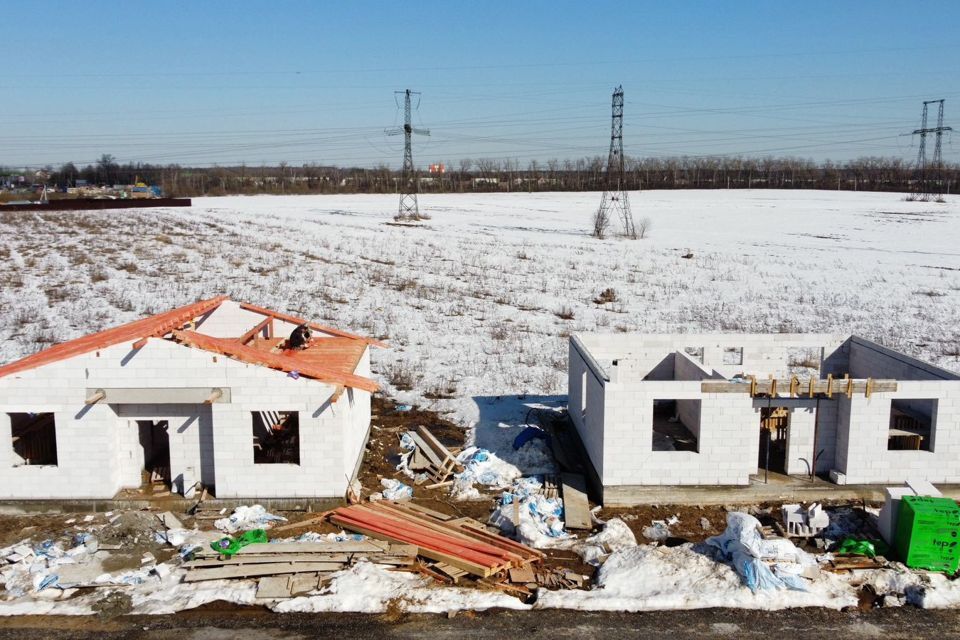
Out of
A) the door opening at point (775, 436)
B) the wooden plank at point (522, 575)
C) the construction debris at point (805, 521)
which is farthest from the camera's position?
the door opening at point (775, 436)

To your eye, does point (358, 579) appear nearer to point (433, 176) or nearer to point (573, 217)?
point (573, 217)

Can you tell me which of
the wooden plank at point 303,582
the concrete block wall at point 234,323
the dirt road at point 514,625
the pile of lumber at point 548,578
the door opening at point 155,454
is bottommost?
the dirt road at point 514,625

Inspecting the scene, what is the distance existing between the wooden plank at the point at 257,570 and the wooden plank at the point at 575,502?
391 cm

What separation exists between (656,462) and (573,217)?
57229 mm

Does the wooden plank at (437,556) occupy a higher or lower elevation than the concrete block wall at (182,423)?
lower

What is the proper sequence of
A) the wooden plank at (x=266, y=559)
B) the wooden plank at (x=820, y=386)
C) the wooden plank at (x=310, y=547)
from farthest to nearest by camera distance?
the wooden plank at (x=820, y=386), the wooden plank at (x=310, y=547), the wooden plank at (x=266, y=559)

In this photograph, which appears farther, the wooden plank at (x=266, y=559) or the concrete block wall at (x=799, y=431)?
the concrete block wall at (x=799, y=431)

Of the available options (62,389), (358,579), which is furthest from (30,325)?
(358,579)

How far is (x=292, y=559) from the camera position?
11.5 meters

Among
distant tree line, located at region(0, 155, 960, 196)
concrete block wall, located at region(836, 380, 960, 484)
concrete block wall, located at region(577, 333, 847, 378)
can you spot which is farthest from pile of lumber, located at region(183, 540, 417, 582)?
distant tree line, located at region(0, 155, 960, 196)

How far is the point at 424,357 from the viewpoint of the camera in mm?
24844

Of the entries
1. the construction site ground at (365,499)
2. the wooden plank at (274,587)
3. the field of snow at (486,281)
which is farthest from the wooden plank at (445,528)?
the field of snow at (486,281)

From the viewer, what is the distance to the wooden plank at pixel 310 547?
11.7m

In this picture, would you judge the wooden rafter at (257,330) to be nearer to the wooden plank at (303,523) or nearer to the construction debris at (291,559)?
the wooden plank at (303,523)
